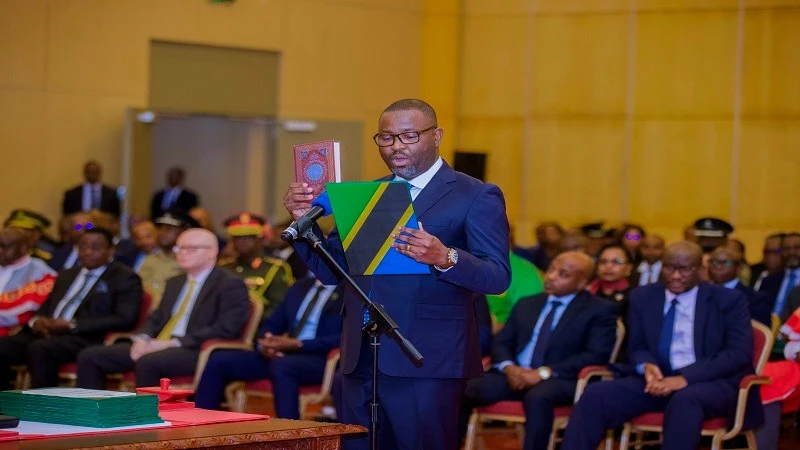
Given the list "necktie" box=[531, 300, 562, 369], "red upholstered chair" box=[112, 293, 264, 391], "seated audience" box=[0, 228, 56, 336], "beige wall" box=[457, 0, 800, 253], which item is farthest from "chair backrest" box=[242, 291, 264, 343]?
"beige wall" box=[457, 0, 800, 253]

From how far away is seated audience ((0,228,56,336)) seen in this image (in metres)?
8.72

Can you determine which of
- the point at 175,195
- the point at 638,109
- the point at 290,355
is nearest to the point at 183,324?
the point at 290,355

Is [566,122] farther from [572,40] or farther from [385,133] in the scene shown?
[385,133]

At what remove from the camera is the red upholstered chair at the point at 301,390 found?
7430mm

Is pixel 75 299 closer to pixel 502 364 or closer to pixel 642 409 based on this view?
pixel 502 364

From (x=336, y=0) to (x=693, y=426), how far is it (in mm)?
9657

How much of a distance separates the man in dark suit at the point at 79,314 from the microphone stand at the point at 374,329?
15.3 ft

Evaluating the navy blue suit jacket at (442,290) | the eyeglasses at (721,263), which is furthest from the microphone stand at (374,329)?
the eyeglasses at (721,263)

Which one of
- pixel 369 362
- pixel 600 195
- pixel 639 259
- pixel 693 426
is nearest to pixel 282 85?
pixel 600 195

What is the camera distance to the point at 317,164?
4.03 m

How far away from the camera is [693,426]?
6180mm

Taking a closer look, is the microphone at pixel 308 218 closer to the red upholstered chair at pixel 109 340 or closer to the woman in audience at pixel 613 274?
the red upholstered chair at pixel 109 340

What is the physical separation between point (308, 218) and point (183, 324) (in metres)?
4.50

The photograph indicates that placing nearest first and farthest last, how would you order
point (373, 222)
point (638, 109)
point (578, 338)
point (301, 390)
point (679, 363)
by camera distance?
point (373, 222)
point (679, 363)
point (578, 338)
point (301, 390)
point (638, 109)
